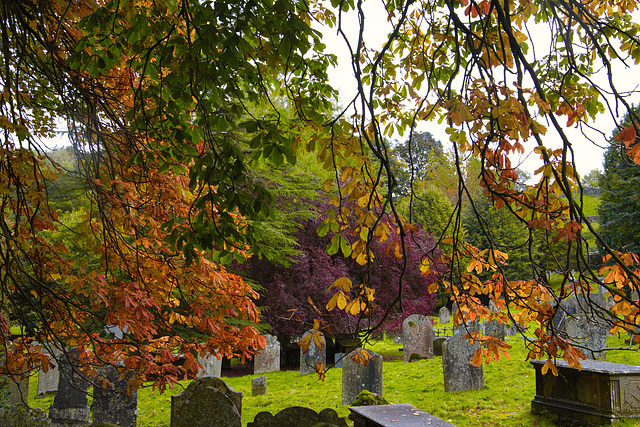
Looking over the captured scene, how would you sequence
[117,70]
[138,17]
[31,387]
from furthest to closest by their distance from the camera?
[31,387]
[117,70]
[138,17]

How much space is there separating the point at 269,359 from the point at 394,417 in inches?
371

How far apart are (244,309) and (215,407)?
1.61 meters

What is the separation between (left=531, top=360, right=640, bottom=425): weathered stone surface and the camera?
21.5ft

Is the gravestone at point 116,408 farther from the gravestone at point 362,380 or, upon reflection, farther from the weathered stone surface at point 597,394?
the weathered stone surface at point 597,394

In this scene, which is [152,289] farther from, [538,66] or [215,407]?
[538,66]

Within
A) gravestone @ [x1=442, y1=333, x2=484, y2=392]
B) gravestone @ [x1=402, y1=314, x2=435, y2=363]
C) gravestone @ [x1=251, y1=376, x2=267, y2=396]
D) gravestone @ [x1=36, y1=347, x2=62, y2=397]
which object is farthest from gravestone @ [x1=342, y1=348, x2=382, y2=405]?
gravestone @ [x1=36, y1=347, x2=62, y2=397]

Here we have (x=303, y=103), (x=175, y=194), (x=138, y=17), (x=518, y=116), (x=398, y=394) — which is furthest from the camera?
(x=398, y=394)

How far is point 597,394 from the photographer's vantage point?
22.0 feet

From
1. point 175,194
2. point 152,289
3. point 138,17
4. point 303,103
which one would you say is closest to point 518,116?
point 303,103

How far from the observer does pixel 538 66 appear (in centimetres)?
500

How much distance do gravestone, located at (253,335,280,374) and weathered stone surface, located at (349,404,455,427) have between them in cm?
850

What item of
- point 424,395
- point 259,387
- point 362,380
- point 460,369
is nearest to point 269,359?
point 259,387

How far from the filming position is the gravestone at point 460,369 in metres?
9.33

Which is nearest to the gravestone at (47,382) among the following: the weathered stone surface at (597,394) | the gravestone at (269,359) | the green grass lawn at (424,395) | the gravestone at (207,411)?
the green grass lawn at (424,395)
